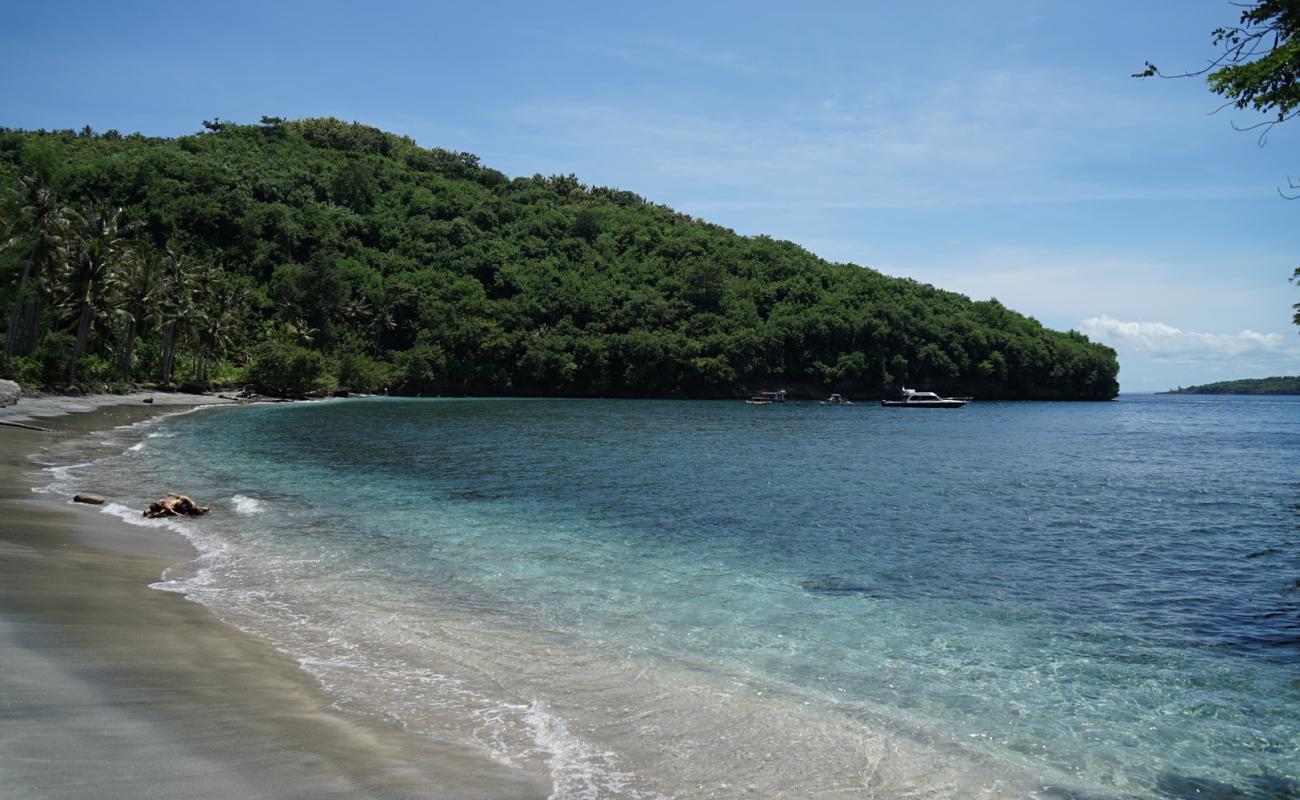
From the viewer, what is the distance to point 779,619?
438 inches

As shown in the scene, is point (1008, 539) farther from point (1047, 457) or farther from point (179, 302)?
→ point (179, 302)

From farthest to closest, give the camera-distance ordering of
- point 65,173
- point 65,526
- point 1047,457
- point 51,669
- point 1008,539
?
1. point 65,173
2. point 1047,457
3. point 1008,539
4. point 65,526
5. point 51,669

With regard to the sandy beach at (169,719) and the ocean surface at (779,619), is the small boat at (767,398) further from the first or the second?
the sandy beach at (169,719)

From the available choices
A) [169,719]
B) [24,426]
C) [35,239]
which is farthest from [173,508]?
[35,239]

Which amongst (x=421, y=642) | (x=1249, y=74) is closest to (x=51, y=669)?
(x=421, y=642)

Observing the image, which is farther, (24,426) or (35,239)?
(35,239)

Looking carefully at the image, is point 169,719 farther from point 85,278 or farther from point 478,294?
point 478,294

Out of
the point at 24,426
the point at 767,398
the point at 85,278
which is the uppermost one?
the point at 85,278

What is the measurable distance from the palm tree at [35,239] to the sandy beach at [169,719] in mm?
Answer: 52242

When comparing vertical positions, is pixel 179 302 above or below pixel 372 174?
below

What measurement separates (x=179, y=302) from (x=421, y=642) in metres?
76.2

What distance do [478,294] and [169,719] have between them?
422 ft

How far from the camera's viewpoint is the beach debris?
17.1 meters

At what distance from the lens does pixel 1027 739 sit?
23.8ft
